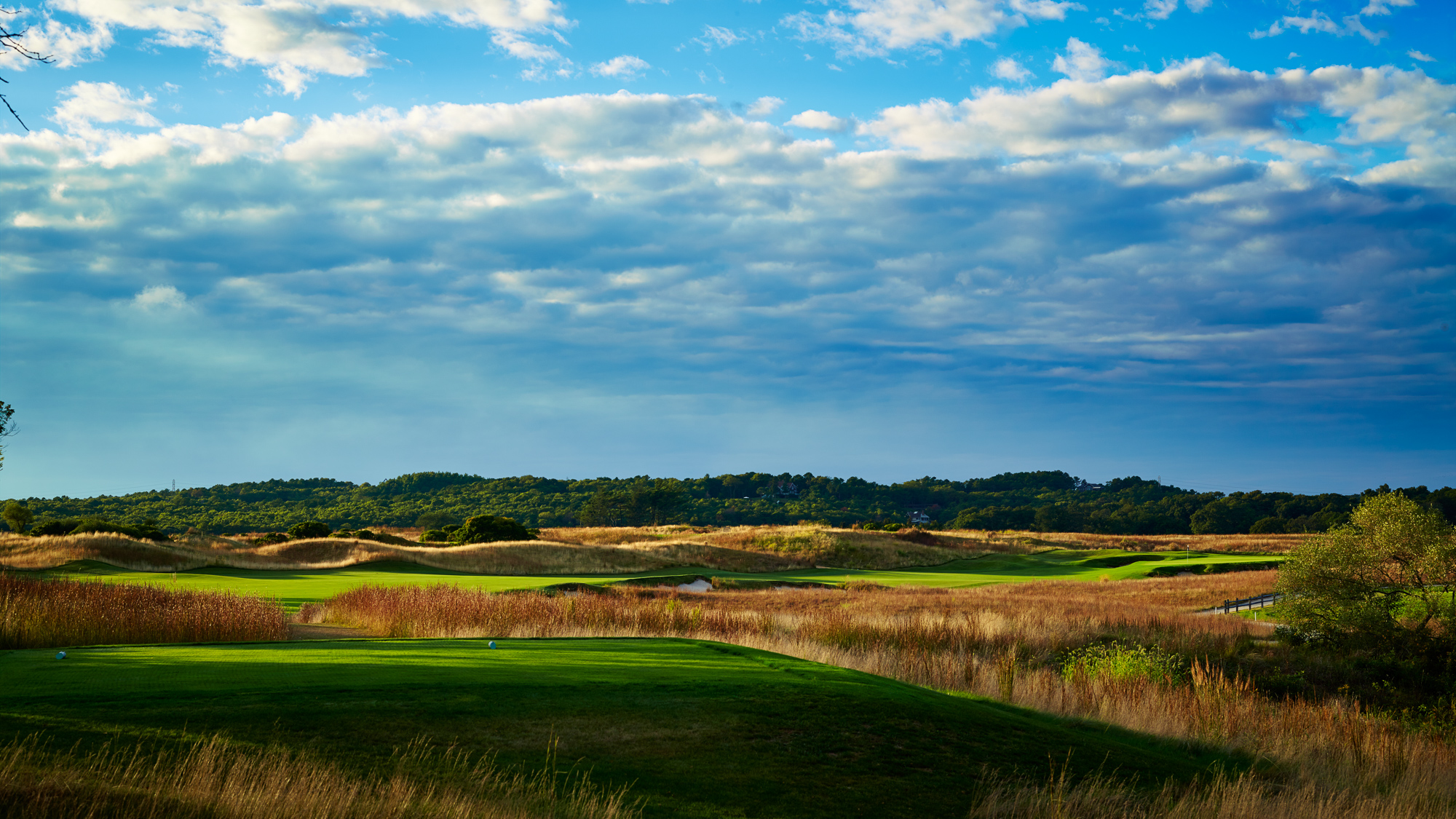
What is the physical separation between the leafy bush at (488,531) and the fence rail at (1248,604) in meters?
46.3

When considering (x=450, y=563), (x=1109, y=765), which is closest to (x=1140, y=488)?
(x=450, y=563)

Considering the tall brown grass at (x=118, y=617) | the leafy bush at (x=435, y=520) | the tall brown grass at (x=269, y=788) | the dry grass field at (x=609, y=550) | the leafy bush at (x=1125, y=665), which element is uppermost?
the tall brown grass at (x=269, y=788)

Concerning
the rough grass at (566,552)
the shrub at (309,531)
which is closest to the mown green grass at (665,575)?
the rough grass at (566,552)

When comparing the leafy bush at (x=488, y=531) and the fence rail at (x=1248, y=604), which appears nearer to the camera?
the fence rail at (x=1248, y=604)

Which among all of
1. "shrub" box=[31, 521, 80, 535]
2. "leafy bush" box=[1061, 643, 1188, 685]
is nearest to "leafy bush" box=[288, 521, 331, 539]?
"shrub" box=[31, 521, 80, 535]

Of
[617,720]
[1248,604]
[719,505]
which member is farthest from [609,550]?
[719,505]

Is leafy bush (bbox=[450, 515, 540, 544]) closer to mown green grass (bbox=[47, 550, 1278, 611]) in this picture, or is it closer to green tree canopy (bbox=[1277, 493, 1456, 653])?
mown green grass (bbox=[47, 550, 1278, 611])

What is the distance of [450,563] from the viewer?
48.8 metres

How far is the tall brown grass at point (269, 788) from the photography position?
488 centimetres

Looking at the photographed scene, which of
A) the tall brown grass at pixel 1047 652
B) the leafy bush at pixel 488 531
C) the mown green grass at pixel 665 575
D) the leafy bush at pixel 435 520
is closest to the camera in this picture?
the tall brown grass at pixel 1047 652

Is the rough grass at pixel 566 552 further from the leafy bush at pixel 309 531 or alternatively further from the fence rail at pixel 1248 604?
the fence rail at pixel 1248 604

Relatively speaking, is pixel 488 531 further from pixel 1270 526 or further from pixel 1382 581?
pixel 1270 526

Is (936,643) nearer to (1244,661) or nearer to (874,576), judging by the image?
(1244,661)

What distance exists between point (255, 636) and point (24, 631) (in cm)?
335
